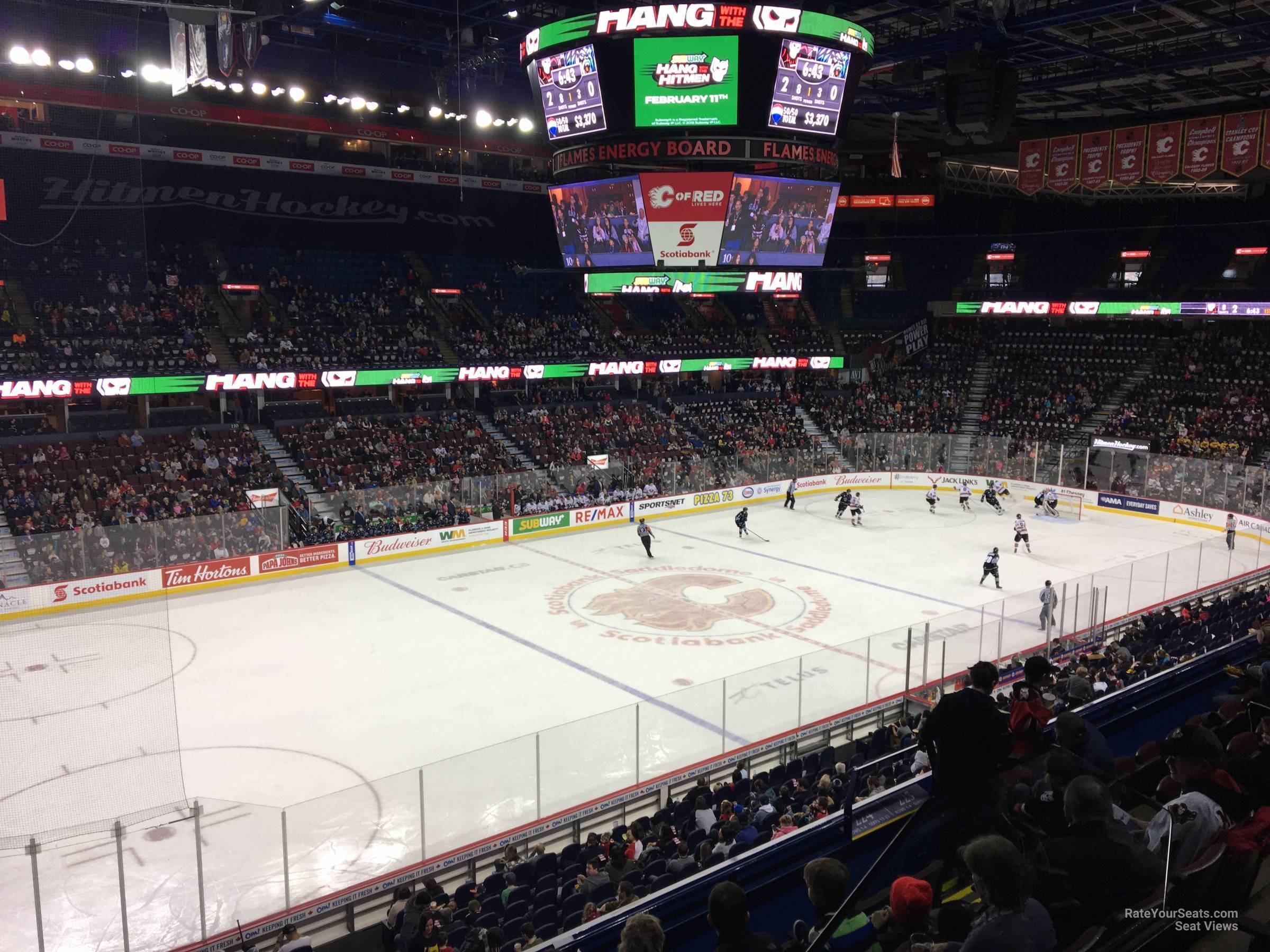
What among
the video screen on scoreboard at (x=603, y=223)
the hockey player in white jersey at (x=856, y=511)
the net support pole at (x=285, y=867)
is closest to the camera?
the net support pole at (x=285, y=867)

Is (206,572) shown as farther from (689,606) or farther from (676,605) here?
(689,606)

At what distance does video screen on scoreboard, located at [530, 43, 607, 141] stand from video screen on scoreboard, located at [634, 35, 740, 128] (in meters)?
1.07

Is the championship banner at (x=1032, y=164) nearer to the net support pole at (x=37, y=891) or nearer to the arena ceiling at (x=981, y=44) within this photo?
the arena ceiling at (x=981, y=44)

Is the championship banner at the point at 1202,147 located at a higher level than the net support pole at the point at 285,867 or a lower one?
higher

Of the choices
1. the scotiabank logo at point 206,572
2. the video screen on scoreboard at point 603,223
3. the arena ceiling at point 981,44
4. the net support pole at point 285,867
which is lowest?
the scotiabank logo at point 206,572

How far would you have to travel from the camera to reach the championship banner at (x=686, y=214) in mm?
24406

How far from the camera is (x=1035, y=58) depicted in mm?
28047

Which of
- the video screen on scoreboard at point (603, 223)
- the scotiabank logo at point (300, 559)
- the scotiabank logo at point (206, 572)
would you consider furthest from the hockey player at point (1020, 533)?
the scotiabank logo at point (206, 572)

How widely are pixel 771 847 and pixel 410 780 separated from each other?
5.36 meters

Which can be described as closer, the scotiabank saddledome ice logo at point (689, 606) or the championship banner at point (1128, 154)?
the scotiabank saddledome ice logo at point (689, 606)

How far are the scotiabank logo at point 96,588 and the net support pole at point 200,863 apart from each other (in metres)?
15.1

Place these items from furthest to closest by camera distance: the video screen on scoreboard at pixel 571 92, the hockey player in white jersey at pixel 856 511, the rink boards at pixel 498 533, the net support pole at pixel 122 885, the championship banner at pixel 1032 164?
1. the hockey player in white jersey at pixel 856 511
2. the championship banner at pixel 1032 164
3. the video screen on scoreboard at pixel 571 92
4. the rink boards at pixel 498 533
5. the net support pole at pixel 122 885

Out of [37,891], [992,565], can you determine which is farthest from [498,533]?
[37,891]

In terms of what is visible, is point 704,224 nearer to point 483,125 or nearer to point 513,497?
point 513,497
